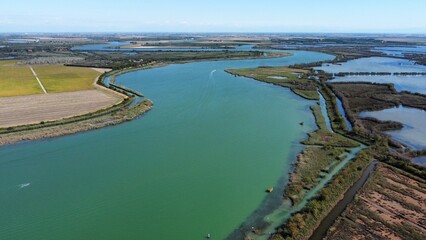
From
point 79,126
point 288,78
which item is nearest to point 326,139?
point 79,126

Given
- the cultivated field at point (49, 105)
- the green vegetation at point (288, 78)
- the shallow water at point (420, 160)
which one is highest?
the cultivated field at point (49, 105)

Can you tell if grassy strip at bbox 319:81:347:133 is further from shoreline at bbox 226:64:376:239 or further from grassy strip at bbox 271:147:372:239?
grassy strip at bbox 271:147:372:239

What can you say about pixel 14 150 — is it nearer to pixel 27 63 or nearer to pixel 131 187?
pixel 131 187

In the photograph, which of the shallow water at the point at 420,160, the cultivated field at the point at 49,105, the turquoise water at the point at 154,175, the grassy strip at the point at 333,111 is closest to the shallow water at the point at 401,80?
the grassy strip at the point at 333,111

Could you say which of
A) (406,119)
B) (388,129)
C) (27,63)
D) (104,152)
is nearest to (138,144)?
(104,152)

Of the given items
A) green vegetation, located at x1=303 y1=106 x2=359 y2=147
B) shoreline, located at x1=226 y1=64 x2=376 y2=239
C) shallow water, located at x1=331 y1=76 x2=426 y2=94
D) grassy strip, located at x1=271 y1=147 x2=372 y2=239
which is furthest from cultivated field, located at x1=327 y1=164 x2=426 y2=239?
shallow water, located at x1=331 y1=76 x2=426 y2=94

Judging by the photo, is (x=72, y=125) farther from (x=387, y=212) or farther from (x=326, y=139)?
(x=387, y=212)

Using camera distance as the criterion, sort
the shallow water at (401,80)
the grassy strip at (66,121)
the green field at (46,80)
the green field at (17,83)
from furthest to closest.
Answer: the shallow water at (401,80), the green field at (46,80), the green field at (17,83), the grassy strip at (66,121)

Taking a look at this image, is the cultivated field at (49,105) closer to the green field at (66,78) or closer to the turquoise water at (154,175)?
the green field at (66,78)
